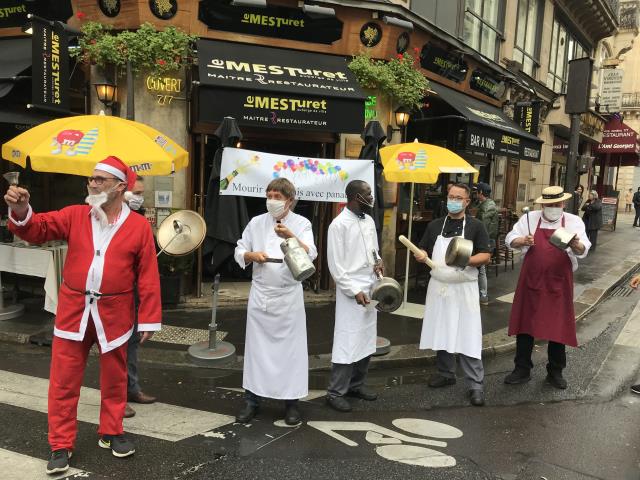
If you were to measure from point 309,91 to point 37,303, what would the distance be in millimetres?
5142

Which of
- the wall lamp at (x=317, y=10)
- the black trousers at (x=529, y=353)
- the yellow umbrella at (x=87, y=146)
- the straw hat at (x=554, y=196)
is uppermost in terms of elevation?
the wall lamp at (x=317, y=10)

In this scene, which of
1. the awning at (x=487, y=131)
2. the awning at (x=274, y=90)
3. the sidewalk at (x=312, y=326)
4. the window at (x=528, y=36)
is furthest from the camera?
the window at (x=528, y=36)

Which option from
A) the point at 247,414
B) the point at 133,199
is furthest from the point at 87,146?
the point at 247,414

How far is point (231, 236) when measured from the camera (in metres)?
5.37

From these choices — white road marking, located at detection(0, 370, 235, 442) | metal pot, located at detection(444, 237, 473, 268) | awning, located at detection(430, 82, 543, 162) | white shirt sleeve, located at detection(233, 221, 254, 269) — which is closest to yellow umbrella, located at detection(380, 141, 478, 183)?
metal pot, located at detection(444, 237, 473, 268)

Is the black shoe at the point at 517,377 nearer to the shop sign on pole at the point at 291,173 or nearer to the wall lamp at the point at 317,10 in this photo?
the shop sign on pole at the point at 291,173

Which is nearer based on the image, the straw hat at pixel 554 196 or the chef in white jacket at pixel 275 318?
the chef in white jacket at pixel 275 318

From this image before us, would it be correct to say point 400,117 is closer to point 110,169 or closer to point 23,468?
point 110,169

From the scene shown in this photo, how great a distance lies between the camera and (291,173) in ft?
21.7

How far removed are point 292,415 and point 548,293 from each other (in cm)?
284

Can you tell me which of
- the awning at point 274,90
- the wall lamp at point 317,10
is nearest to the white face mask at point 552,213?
the awning at point 274,90

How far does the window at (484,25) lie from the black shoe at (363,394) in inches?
382

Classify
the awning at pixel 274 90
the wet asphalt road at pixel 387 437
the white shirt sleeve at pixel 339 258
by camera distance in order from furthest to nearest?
the awning at pixel 274 90, the white shirt sleeve at pixel 339 258, the wet asphalt road at pixel 387 437

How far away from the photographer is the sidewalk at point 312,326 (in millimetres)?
5883
